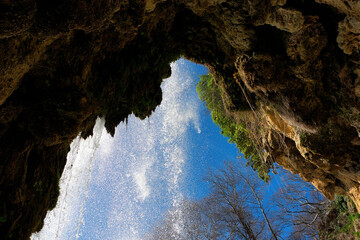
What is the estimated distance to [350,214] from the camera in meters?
8.16

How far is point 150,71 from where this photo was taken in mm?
6305

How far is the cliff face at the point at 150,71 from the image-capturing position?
3.11 metres

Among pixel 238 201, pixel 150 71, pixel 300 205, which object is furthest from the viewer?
pixel 238 201

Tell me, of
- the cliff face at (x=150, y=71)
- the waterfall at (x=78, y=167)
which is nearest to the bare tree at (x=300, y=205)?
the cliff face at (x=150, y=71)

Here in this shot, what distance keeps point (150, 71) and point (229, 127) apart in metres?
6.57

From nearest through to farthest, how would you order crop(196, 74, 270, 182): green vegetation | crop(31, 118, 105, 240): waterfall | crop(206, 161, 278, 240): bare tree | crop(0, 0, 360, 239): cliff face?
1. crop(0, 0, 360, 239): cliff face
2. crop(31, 118, 105, 240): waterfall
3. crop(196, 74, 270, 182): green vegetation
4. crop(206, 161, 278, 240): bare tree

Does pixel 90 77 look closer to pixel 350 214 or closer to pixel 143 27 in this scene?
pixel 143 27

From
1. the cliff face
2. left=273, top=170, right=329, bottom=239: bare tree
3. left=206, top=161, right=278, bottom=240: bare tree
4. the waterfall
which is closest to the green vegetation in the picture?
left=273, top=170, right=329, bottom=239: bare tree

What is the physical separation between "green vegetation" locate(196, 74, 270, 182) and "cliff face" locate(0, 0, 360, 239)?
3.43 metres

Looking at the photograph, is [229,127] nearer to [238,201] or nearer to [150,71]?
[238,201]

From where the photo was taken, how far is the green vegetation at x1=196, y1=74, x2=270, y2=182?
10.4 metres

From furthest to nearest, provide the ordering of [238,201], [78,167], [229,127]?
[78,167]
[238,201]
[229,127]

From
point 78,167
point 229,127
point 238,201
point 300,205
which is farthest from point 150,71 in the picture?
point 78,167

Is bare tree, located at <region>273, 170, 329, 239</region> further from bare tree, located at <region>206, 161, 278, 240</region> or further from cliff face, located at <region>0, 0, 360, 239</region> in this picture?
cliff face, located at <region>0, 0, 360, 239</region>
